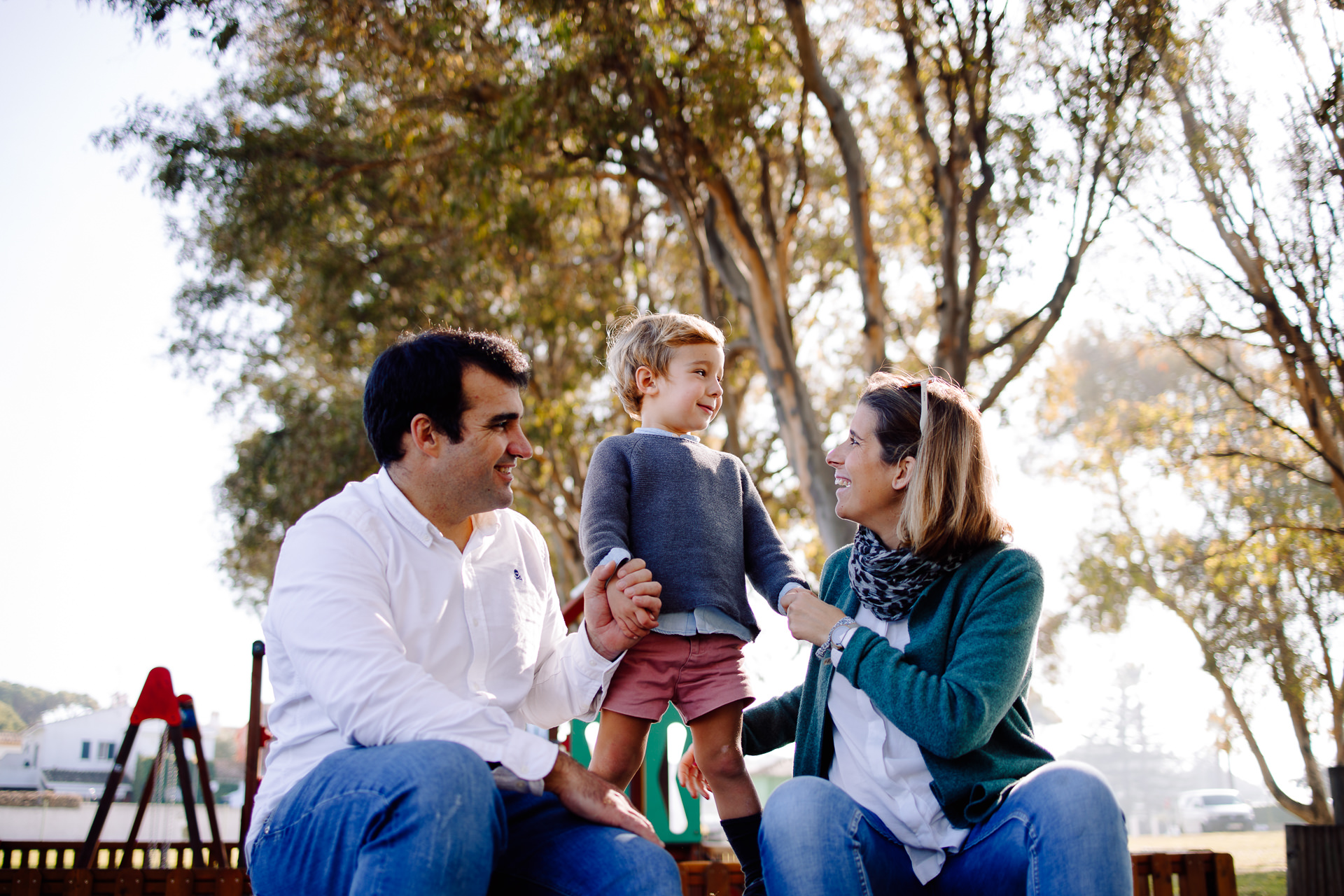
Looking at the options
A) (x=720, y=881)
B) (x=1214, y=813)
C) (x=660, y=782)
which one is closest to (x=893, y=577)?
(x=720, y=881)

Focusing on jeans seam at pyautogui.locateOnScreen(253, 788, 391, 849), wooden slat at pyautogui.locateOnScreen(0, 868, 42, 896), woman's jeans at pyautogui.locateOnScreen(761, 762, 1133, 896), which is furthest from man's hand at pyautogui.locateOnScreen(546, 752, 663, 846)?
wooden slat at pyautogui.locateOnScreen(0, 868, 42, 896)

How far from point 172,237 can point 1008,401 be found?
1090 cm

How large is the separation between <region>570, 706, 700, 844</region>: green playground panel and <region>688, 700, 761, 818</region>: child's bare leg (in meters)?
2.72

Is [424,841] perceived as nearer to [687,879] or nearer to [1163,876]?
[687,879]

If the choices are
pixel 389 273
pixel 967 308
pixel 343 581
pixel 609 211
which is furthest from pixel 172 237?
pixel 343 581

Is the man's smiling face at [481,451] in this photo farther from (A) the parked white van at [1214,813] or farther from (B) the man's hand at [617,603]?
(A) the parked white van at [1214,813]

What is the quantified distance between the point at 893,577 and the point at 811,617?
0.67 ft

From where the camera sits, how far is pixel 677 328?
2.84 meters

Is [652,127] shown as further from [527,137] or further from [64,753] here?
[64,753]

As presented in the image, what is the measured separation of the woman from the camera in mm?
1796

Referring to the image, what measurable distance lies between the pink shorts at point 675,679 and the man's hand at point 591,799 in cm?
65

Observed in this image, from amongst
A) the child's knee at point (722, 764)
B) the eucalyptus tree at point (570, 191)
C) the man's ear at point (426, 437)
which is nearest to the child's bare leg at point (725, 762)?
the child's knee at point (722, 764)

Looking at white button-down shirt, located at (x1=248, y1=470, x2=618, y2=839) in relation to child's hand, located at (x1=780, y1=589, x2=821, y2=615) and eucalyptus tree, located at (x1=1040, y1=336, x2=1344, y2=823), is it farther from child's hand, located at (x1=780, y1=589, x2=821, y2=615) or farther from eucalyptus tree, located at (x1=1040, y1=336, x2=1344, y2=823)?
eucalyptus tree, located at (x1=1040, y1=336, x2=1344, y2=823)

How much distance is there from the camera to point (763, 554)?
2836 mm
